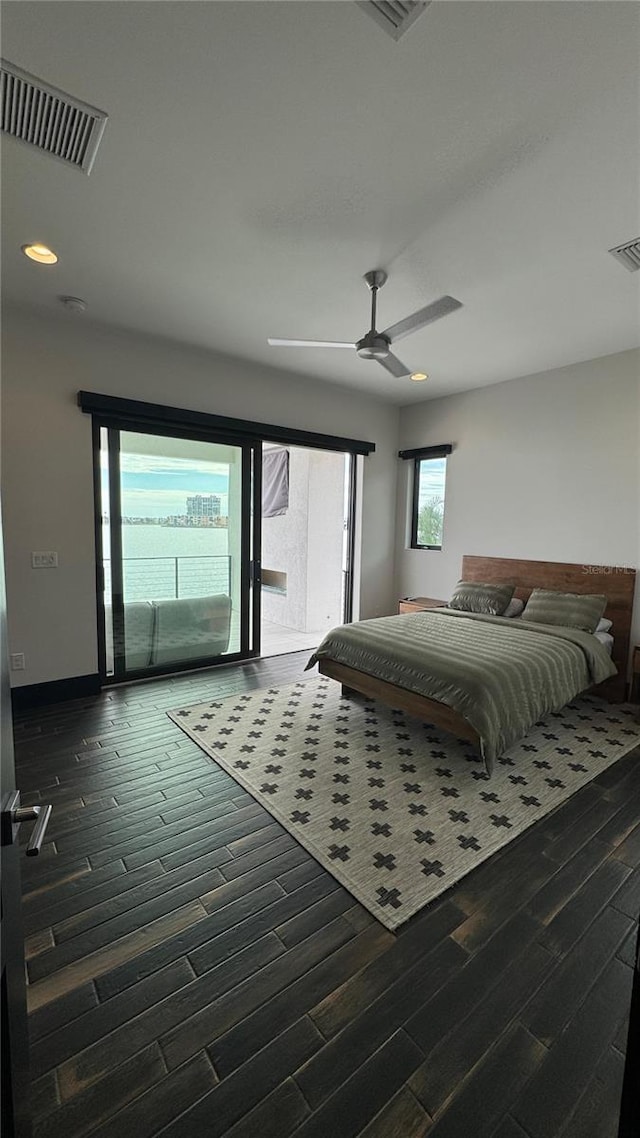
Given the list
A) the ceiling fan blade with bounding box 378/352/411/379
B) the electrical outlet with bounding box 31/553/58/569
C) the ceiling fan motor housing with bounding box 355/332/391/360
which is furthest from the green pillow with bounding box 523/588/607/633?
the electrical outlet with bounding box 31/553/58/569

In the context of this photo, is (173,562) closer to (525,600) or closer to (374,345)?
A: (374,345)

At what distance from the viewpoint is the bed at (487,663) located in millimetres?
2615

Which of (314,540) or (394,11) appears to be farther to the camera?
(314,540)

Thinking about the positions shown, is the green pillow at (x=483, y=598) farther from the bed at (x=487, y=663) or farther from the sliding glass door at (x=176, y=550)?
the sliding glass door at (x=176, y=550)

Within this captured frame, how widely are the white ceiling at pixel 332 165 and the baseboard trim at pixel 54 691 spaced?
280 cm

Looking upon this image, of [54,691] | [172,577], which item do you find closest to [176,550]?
[172,577]

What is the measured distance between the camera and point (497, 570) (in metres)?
4.74

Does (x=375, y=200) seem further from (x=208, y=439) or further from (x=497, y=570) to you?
(x=497, y=570)

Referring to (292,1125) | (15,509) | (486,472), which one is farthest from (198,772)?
(486,472)

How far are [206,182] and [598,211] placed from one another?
72.4 inches

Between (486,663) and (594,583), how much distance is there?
1.89 metres

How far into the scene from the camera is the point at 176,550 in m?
4.21

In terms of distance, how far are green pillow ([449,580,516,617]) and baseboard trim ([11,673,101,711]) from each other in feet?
11.3

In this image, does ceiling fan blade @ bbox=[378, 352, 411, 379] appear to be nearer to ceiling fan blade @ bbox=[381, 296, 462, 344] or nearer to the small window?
ceiling fan blade @ bbox=[381, 296, 462, 344]
